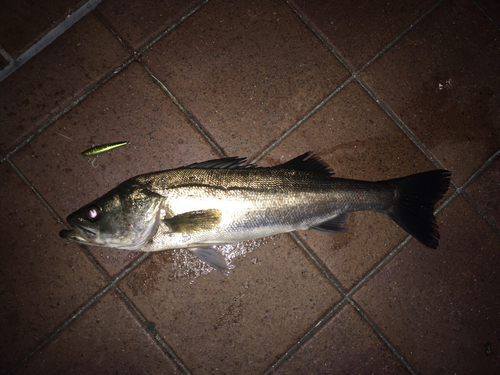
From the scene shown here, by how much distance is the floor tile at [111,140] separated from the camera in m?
3.20

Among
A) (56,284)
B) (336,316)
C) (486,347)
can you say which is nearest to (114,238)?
(56,284)

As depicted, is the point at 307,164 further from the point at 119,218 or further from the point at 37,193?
the point at 37,193

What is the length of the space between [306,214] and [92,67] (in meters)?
2.82

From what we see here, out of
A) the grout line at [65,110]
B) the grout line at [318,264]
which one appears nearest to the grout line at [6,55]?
the grout line at [65,110]

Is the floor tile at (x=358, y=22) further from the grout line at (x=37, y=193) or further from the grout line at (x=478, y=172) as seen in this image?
the grout line at (x=37, y=193)

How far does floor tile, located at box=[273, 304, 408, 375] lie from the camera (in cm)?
322

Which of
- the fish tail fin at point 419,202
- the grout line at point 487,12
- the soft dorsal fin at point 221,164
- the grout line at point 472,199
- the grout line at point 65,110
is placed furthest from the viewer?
the grout line at point 487,12

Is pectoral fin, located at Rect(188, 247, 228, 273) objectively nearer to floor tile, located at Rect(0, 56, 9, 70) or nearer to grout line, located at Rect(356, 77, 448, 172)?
grout line, located at Rect(356, 77, 448, 172)

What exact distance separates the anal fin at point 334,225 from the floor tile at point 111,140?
1.38 m

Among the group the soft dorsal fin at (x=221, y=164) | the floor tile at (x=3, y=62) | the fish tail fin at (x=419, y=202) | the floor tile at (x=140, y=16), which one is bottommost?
the fish tail fin at (x=419, y=202)

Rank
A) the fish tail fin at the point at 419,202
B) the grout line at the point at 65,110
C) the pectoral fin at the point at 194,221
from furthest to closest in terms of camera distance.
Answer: the grout line at the point at 65,110 → the fish tail fin at the point at 419,202 → the pectoral fin at the point at 194,221

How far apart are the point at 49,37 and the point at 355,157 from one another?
366 cm

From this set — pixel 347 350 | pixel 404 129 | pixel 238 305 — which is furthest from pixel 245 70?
pixel 347 350

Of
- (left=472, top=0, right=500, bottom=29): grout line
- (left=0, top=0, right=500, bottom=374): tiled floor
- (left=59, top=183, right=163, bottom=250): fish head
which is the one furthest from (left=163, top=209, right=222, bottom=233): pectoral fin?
(left=472, top=0, right=500, bottom=29): grout line
